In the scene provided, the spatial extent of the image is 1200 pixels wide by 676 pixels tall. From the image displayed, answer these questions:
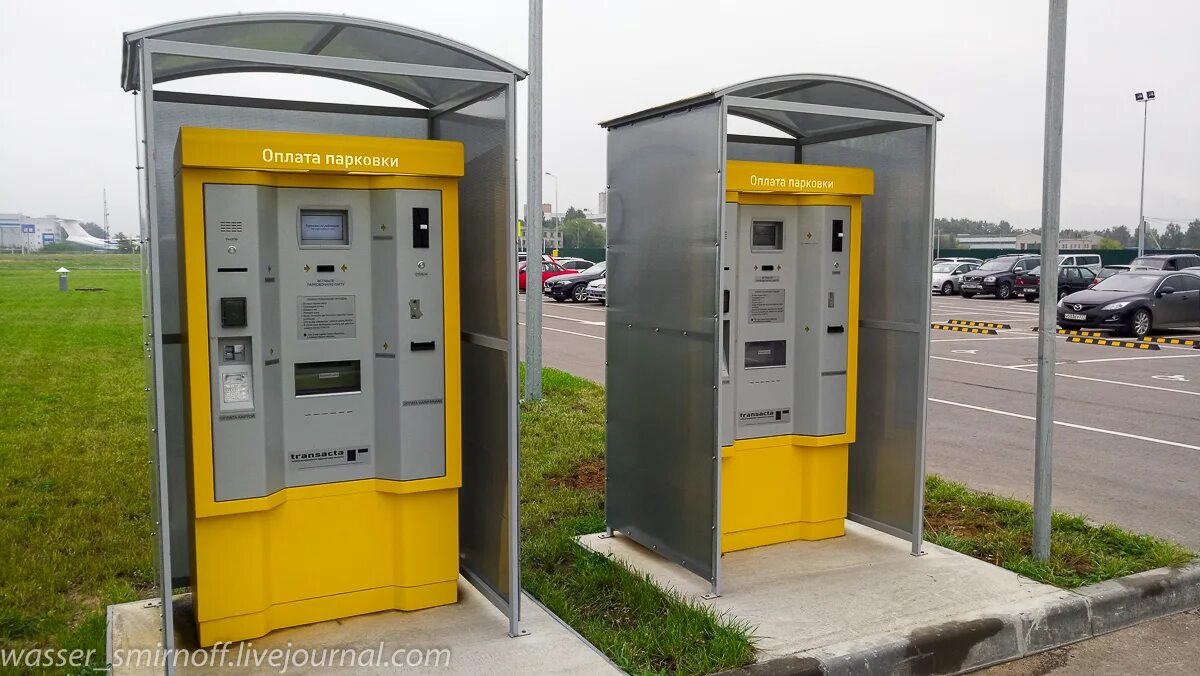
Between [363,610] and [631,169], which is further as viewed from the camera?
[631,169]

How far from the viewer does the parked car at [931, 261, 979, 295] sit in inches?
1501

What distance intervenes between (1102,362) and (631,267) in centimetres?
1336

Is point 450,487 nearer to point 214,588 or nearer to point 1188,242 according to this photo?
point 214,588

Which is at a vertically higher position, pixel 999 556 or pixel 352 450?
pixel 352 450

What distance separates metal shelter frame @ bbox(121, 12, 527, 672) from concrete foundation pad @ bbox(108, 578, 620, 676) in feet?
0.52

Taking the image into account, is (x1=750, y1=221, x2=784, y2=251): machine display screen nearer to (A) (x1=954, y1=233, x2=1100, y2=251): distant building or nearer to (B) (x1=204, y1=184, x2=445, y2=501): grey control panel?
(B) (x1=204, y1=184, x2=445, y2=501): grey control panel

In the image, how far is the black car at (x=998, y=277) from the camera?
1401 inches

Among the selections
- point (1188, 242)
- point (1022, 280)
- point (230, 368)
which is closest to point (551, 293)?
point (1022, 280)

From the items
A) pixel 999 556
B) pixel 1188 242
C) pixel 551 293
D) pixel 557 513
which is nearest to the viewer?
pixel 999 556

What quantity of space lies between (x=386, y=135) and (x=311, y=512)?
7.22ft

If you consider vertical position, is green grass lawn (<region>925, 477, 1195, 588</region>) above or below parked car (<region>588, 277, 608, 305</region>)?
below

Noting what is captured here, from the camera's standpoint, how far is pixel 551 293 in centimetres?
3394

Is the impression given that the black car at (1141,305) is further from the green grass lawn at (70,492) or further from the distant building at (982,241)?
the distant building at (982,241)

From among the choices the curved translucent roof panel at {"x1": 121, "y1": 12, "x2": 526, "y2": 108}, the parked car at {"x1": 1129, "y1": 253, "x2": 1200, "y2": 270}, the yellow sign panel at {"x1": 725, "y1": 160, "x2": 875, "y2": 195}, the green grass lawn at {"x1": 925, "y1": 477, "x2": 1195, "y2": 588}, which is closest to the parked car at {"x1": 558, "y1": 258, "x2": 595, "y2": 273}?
the parked car at {"x1": 1129, "y1": 253, "x2": 1200, "y2": 270}
